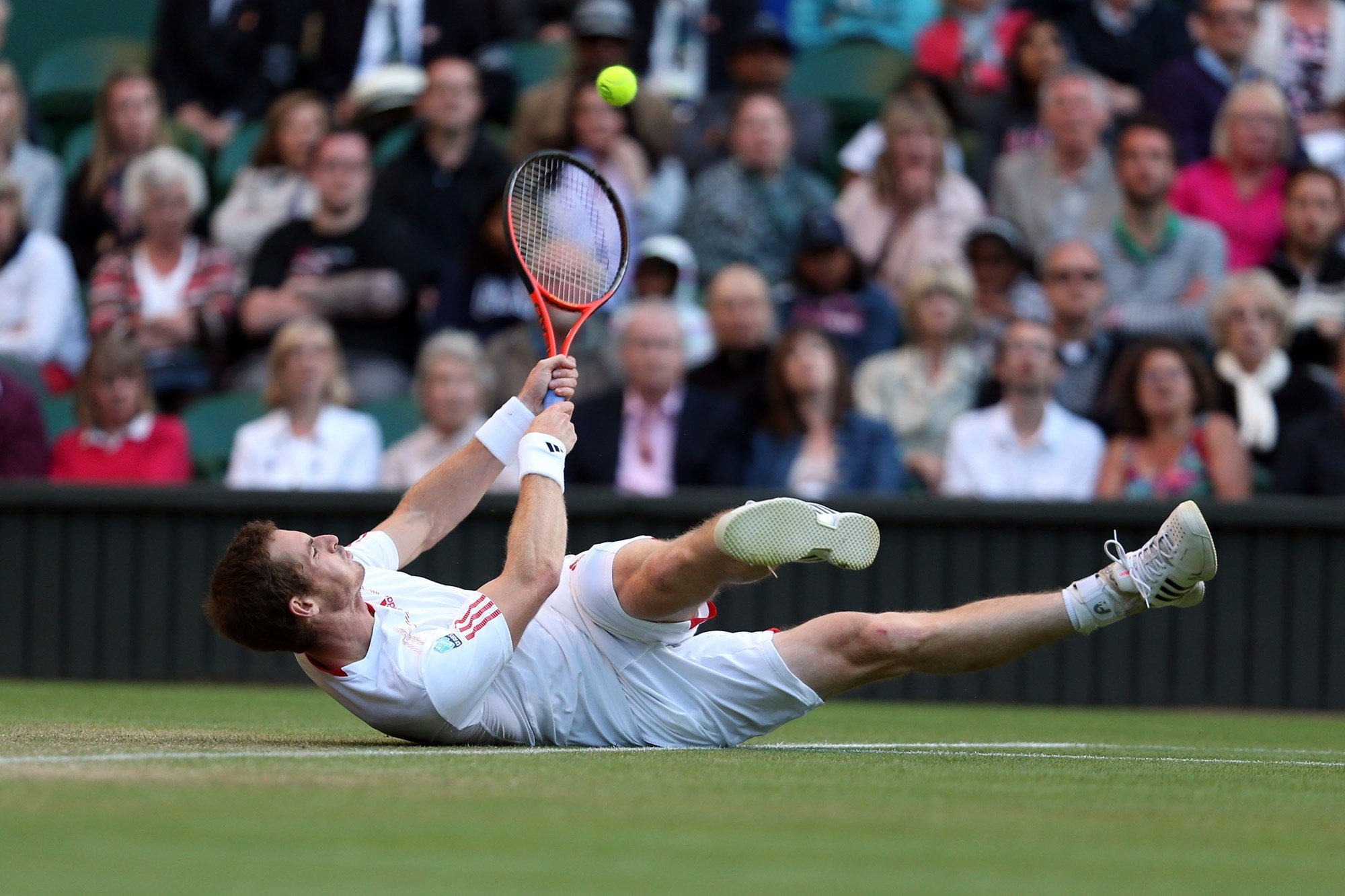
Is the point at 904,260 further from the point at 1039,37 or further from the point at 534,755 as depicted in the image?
the point at 534,755

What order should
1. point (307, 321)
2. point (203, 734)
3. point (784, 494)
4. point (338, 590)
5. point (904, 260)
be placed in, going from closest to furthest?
point (338, 590) < point (203, 734) < point (784, 494) < point (307, 321) < point (904, 260)

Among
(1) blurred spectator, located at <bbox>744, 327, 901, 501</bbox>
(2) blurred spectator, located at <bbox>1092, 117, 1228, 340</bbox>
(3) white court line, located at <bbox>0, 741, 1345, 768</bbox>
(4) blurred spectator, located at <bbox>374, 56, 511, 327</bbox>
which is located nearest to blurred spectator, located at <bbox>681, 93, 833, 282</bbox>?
(4) blurred spectator, located at <bbox>374, 56, 511, 327</bbox>

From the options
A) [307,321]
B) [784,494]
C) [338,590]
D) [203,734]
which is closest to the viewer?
[338,590]

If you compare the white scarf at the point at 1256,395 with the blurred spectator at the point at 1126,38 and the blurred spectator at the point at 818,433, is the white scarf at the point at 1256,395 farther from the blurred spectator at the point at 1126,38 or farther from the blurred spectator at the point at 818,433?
the blurred spectator at the point at 1126,38

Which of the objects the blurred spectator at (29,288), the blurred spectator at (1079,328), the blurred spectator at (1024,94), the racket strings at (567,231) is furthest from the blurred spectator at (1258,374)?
the blurred spectator at (29,288)

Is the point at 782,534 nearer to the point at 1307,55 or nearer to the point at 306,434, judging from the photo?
the point at 306,434

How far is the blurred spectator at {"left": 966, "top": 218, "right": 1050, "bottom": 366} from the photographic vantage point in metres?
10.4

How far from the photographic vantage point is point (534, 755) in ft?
16.8

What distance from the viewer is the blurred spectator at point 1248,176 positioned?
34.1ft

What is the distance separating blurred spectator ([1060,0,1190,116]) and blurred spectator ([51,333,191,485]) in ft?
19.8

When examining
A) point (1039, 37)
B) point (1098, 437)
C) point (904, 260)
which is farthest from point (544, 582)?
point (1039, 37)

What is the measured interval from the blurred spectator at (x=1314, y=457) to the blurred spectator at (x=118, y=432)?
5.55m

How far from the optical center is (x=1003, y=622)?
211 inches

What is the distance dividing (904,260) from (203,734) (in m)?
5.92
